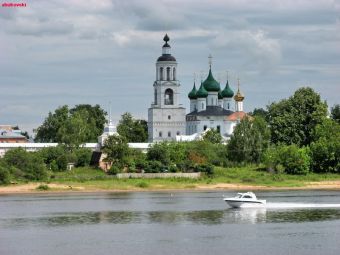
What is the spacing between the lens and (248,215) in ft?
245

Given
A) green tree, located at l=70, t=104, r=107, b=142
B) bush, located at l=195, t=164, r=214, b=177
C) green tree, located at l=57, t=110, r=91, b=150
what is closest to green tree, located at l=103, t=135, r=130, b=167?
bush, located at l=195, t=164, r=214, b=177

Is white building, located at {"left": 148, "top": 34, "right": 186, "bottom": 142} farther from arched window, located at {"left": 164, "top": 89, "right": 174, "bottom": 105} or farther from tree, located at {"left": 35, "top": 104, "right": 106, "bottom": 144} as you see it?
tree, located at {"left": 35, "top": 104, "right": 106, "bottom": 144}

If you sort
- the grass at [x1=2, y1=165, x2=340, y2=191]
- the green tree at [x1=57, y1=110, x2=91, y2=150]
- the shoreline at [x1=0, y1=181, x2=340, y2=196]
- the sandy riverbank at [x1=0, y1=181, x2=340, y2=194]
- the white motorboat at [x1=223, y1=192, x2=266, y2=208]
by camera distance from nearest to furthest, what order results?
1. the white motorboat at [x1=223, y1=192, x2=266, y2=208]
2. the shoreline at [x1=0, y1=181, x2=340, y2=196]
3. the sandy riverbank at [x1=0, y1=181, x2=340, y2=194]
4. the grass at [x1=2, y1=165, x2=340, y2=191]
5. the green tree at [x1=57, y1=110, x2=91, y2=150]

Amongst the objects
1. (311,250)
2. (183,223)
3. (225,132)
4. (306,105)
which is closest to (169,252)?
(311,250)

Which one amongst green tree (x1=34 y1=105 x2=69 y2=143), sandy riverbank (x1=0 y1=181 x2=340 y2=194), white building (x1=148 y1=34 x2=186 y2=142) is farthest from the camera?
white building (x1=148 y1=34 x2=186 y2=142)

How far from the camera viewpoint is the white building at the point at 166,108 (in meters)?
162

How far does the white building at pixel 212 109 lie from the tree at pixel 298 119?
24.7 metres

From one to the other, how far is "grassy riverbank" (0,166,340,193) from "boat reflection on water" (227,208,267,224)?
2536 cm

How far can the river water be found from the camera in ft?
186

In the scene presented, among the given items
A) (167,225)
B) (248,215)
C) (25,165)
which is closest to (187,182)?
(25,165)

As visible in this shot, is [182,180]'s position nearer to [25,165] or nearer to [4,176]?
[25,165]

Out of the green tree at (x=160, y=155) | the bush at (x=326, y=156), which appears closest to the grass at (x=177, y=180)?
the bush at (x=326, y=156)

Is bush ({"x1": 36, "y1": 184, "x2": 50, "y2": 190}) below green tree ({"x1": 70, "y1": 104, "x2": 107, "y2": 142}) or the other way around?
below

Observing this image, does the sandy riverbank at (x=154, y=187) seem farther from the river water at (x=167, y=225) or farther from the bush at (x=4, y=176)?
the river water at (x=167, y=225)
